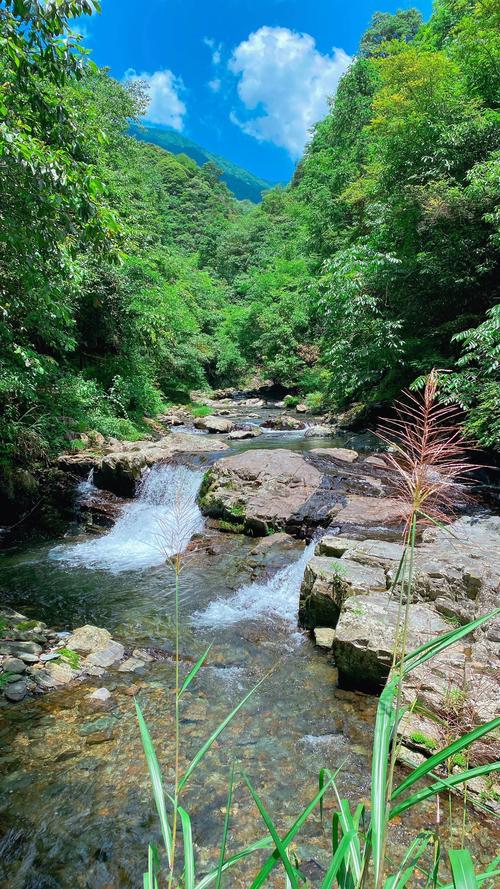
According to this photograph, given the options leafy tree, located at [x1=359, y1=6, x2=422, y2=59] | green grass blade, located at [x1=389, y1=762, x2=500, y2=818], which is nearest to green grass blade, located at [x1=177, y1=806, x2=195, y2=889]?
green grass blade, located at [x1=389, y1=762, x2=500, y2=818]

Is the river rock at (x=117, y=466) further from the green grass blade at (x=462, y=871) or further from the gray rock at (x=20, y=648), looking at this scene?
the green grass blade at (x=462, y=871)

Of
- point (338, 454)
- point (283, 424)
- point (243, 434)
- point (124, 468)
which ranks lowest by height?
point (124, 468)

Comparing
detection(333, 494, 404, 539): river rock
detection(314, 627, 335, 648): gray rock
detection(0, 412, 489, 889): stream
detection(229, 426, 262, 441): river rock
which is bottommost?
detection(0, 412, 489, 889): stream

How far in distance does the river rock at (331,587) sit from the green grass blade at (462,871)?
4.55m

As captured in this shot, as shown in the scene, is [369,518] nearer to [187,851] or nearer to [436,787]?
[187,851]

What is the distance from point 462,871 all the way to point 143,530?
9.04m

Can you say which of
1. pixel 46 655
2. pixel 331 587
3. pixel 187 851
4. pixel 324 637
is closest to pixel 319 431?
pixel 331 587

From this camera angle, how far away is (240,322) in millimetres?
31828

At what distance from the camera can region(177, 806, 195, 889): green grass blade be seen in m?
0.92

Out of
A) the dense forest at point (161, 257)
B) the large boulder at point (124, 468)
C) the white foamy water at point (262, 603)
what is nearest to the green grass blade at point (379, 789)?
the dense forest at point (161, 257)

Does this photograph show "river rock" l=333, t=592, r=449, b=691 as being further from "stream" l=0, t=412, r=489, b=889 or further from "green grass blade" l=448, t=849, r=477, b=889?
"green grass blade" l=448, t=849, r=477, b=889

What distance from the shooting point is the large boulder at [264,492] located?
827cm

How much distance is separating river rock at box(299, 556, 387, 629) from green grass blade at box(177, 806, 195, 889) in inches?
172

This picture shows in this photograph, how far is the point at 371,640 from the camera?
13.7 ft
